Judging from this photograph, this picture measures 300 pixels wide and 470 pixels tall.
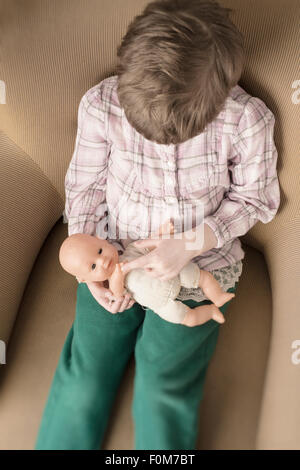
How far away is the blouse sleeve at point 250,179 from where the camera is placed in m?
0.84

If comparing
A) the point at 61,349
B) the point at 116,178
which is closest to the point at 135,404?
the point at 61,349

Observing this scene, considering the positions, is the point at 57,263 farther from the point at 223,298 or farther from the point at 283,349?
the point at 283,349

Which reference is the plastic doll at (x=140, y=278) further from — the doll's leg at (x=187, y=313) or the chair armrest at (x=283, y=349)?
the chair armrest at (x=283, y=349)

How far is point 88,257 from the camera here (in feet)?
2.57

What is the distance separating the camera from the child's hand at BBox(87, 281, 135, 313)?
893mm

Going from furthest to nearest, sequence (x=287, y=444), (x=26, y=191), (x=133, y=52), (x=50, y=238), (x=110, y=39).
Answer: (x=50, y=238) → (x=26, y=191) → (x=110, y=39) → (x=287, y=444) → (x=133, y=52)

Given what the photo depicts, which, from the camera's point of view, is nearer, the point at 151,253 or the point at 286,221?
the point at 151,253

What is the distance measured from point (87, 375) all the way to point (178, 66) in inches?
22.7

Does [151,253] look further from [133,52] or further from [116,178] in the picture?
[133,52]

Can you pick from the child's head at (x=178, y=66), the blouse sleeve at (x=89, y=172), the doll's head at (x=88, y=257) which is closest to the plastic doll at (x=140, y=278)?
the doll's head at (x=88, y=257)

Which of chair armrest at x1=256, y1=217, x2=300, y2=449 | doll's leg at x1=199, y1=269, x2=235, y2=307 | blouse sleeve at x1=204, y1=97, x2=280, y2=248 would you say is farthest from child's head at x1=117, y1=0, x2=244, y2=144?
chair armrest at x1=256, y1=217, x2=300, y2=449

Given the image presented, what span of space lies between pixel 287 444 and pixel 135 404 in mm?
273

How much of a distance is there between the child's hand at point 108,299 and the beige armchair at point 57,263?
0.14 m

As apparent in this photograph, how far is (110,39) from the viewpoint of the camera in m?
0.89
